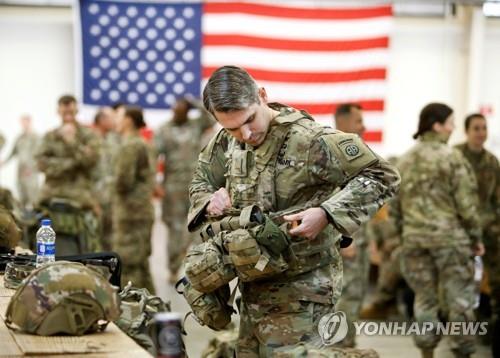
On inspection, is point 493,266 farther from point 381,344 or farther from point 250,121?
point 250,121

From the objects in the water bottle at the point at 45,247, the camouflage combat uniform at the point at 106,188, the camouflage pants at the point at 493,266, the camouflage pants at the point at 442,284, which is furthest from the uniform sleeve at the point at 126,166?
the water bottle at the point at 45,247

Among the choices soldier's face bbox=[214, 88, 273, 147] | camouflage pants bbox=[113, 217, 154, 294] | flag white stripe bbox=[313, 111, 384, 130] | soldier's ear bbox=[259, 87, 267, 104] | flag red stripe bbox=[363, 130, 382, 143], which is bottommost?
camouflage pants bbox=[113, 217, 154, 294]

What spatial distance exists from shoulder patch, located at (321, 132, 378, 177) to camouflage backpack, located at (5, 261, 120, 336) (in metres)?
1.08

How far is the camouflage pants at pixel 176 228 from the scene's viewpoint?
11125 mm

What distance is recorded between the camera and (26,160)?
649 inches

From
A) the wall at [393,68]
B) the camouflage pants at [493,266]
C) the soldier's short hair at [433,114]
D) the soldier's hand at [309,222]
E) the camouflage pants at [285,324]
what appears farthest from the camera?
the wall at [393,68]

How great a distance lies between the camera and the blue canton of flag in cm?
1440

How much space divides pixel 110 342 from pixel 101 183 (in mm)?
7931

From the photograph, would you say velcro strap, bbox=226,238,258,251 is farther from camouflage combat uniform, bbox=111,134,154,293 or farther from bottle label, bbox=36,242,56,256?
camouflage combat uniform, bbox=111,134,154,293

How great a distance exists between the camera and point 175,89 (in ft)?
48.9

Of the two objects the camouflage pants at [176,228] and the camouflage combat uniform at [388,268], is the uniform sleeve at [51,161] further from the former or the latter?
the camouflage combat uniform at [388,268]

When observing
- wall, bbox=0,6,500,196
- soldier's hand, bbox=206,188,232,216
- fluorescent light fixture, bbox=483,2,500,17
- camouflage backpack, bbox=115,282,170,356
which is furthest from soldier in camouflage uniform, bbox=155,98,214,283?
camouflage backpack, bbox=115,282,170,356

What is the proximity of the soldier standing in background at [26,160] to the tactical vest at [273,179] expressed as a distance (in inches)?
499

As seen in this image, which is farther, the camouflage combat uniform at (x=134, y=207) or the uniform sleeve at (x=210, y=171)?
the camouflage combat uniform at (x=134, y=207)
